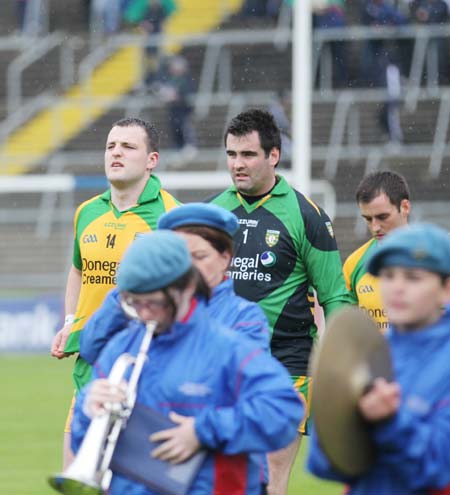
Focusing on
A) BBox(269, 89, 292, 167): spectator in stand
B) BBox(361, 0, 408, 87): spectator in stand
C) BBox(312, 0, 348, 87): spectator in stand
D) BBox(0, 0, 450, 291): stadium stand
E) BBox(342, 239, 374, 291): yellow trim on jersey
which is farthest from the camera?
BBox(361, 0, 408, 87): spectator in stand

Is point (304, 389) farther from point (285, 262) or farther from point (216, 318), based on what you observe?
point (216, 318)

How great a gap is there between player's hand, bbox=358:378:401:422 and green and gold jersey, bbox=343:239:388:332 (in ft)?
12.7

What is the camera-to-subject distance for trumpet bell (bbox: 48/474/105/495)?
3996mm

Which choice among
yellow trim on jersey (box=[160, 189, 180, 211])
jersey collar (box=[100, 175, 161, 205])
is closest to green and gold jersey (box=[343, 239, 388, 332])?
yellow trim on jersey (box=[160, 189, 180, 211])

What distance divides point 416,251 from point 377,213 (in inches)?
142

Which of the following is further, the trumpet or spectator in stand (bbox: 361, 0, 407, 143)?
spectator in stand (bbox: 361, 0, 407, 143)

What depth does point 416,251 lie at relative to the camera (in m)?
3.81

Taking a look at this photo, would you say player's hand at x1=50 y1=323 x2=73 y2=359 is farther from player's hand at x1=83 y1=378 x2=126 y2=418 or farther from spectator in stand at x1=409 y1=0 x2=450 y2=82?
spectator in stand at x1=409 y1=0 x2=450 y2=82

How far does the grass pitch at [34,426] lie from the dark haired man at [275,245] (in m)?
1.59

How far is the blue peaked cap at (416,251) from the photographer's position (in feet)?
12.5

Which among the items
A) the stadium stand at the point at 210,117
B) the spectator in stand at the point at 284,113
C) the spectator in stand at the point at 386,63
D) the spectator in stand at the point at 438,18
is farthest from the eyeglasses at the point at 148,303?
the spectator in stand at the point at 438,18

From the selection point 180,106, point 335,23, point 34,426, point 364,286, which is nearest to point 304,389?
point 364,286

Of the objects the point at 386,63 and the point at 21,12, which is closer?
the point at 386,63

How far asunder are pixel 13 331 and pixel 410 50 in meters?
9.60
